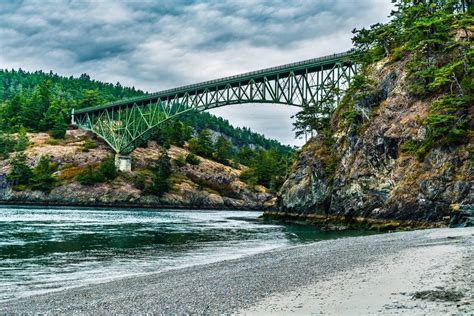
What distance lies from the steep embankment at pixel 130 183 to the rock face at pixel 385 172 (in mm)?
49810

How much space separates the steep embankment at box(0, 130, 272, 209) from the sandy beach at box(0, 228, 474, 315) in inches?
3567

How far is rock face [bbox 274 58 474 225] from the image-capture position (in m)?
36.1

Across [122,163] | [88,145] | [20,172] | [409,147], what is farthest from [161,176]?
[409,147]

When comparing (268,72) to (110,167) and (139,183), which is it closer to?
(139,183)

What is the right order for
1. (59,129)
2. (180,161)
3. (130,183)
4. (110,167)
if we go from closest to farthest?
(110,167)
(130,183)
(180,161)
(59,129)

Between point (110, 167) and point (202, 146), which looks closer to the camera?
point (110, 167)

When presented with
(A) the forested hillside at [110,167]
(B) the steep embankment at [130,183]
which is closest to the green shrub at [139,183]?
(A) the forested hillside at [110,167]

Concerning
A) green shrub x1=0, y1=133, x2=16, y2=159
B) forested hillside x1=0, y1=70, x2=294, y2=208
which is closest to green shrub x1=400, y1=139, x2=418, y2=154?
forested hillside x1=0, y1=70, x2=294, y2=208

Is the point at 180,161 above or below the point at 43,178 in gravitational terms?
above

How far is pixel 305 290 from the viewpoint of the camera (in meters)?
11.3

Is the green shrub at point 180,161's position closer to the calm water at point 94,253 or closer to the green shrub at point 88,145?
the green shrub at point 88,145

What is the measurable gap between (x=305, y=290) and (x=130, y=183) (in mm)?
102690

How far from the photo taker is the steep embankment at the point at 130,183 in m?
102

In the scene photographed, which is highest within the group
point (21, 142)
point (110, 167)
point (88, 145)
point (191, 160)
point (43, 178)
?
point (21, 142)
